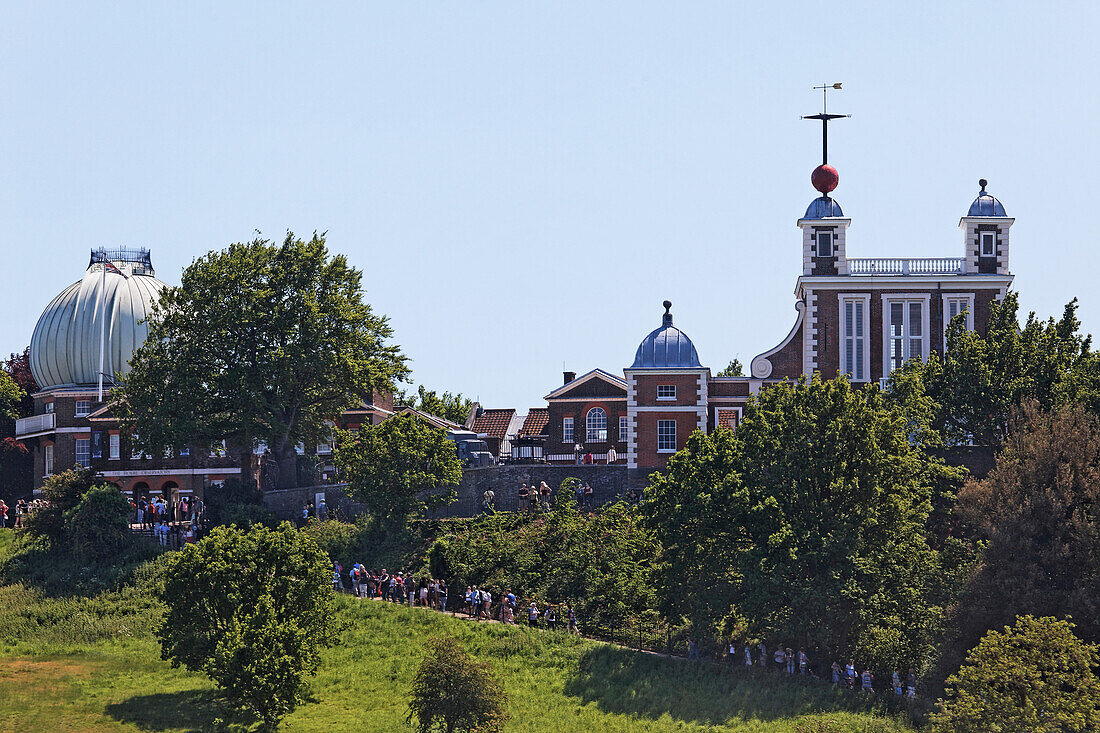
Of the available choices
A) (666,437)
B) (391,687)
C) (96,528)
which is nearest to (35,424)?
(96,528)

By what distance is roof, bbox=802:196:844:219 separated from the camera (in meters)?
67.8

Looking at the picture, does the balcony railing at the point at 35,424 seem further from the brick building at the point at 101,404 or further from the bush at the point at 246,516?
the bush at the point at 246,516

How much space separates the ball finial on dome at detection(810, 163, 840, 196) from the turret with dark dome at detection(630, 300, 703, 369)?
922cm

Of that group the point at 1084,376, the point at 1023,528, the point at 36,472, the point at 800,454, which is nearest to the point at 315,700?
the point at 800,454

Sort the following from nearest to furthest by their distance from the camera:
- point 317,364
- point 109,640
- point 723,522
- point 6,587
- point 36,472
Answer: point 723,522, point 109,640, point 6,587, point 317,364, point 36,472

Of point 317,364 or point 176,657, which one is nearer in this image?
point 176,657

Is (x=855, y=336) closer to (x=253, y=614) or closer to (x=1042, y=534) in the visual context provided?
(x=1042, y=534)

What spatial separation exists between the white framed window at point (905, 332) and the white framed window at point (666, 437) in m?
9.63

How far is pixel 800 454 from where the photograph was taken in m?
48.4

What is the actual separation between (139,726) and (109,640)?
1022 cm

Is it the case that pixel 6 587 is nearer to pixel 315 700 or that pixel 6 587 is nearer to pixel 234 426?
pixel 234 426

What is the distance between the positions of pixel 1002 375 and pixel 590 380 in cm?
2297

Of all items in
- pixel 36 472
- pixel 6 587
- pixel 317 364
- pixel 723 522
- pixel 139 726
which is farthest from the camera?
pixel 36 472

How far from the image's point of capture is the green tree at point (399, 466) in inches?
2327
